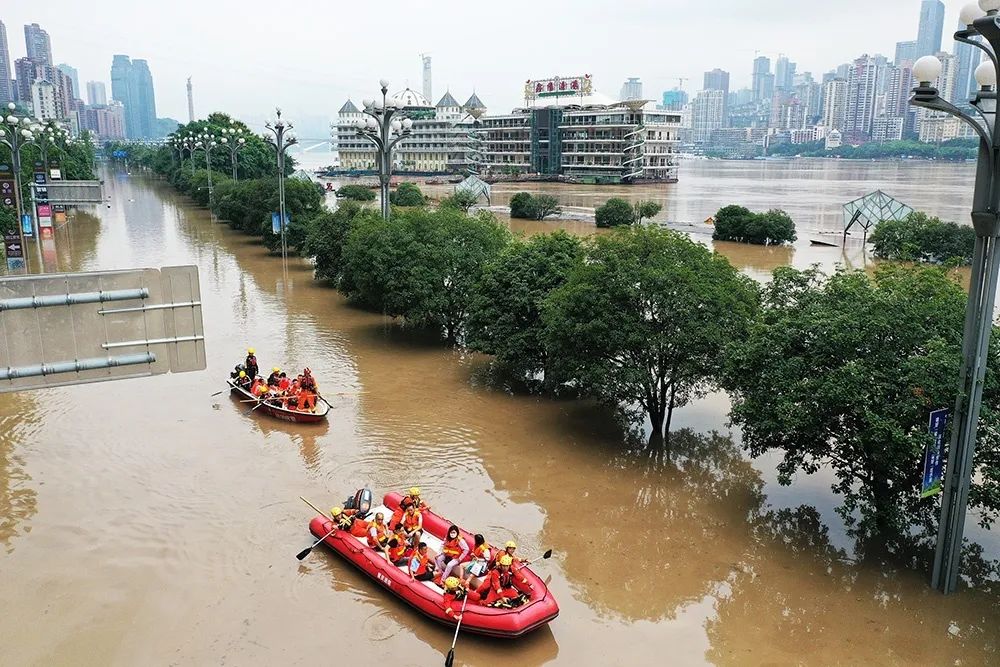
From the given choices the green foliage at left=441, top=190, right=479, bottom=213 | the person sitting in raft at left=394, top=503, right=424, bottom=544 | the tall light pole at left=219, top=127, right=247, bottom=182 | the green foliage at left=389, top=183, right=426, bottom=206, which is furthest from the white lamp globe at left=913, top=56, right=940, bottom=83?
the green foliage at left=389, top=183, right=426, bottom=206

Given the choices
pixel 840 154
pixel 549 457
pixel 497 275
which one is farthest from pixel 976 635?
pixel 840 154

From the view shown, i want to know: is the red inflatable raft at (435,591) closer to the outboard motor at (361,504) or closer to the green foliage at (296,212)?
the outboard motor at (361,504)

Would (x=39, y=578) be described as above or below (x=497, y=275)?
below

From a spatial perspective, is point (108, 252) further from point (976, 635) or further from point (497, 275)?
point (976, 635)

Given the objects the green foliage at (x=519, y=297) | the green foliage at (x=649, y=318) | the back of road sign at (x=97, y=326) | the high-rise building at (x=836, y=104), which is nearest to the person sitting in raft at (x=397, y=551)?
the back of road sign at (x=97, y=326)

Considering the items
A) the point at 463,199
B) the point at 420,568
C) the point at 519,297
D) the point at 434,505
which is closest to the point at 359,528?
the point at 420,568

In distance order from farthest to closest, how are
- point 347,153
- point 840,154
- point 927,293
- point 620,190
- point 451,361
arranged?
point 840,154
point 347,153
point 620,190
point 451,361
point 927,293
